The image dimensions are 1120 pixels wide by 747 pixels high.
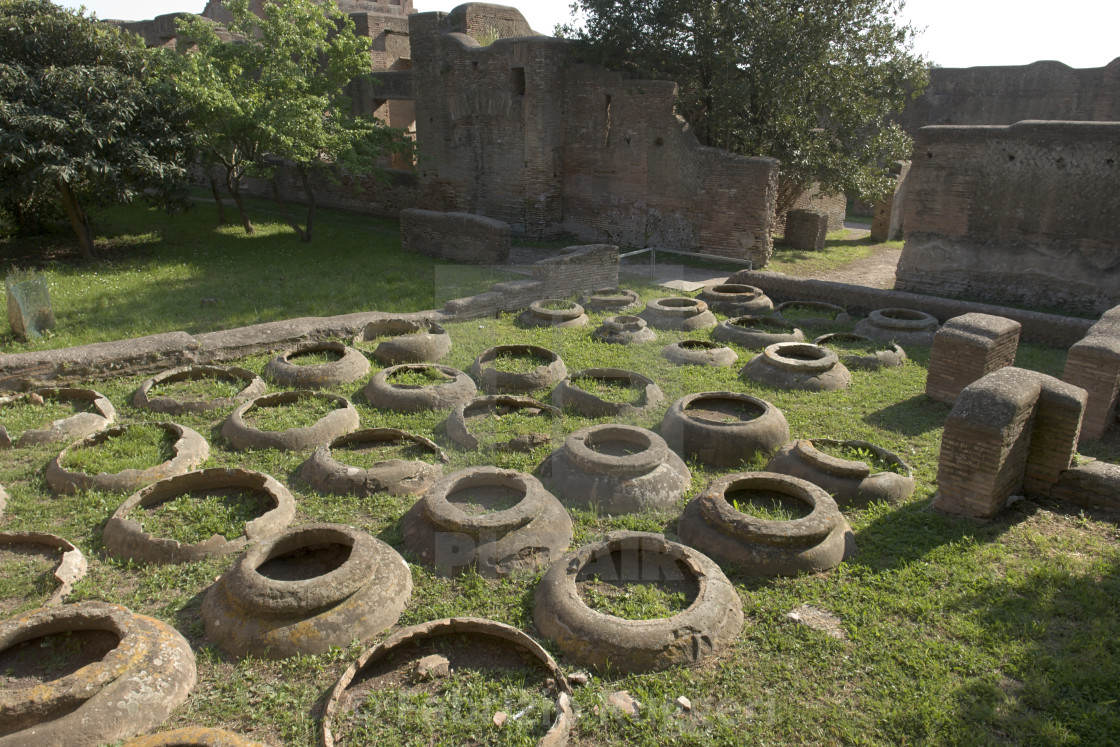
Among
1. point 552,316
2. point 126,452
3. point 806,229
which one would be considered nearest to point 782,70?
point 806,229

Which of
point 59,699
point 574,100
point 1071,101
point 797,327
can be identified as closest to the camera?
point 59,699

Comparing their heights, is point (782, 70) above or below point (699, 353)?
above

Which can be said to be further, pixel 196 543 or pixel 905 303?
pixel 905 303

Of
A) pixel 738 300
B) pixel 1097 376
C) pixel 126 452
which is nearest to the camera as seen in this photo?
pixel 126 452

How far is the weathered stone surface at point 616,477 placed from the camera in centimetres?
520

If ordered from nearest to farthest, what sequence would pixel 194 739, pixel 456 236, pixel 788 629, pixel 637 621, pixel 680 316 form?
pixel 194 739, pixel 637 621, pixel 788 629, pixel 680 316, pixel 456 236

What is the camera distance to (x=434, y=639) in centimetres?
399

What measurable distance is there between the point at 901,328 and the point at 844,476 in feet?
14.5

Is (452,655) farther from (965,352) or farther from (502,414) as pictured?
(965,352)

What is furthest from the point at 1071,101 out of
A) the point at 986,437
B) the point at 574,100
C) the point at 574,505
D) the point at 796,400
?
the point at 574,505

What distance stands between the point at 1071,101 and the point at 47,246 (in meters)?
23.2

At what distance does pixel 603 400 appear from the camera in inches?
262

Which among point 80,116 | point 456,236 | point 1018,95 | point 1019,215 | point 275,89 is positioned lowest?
point 456,236

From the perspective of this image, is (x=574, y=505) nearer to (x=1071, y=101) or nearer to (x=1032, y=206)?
(x=1032, y=206)
